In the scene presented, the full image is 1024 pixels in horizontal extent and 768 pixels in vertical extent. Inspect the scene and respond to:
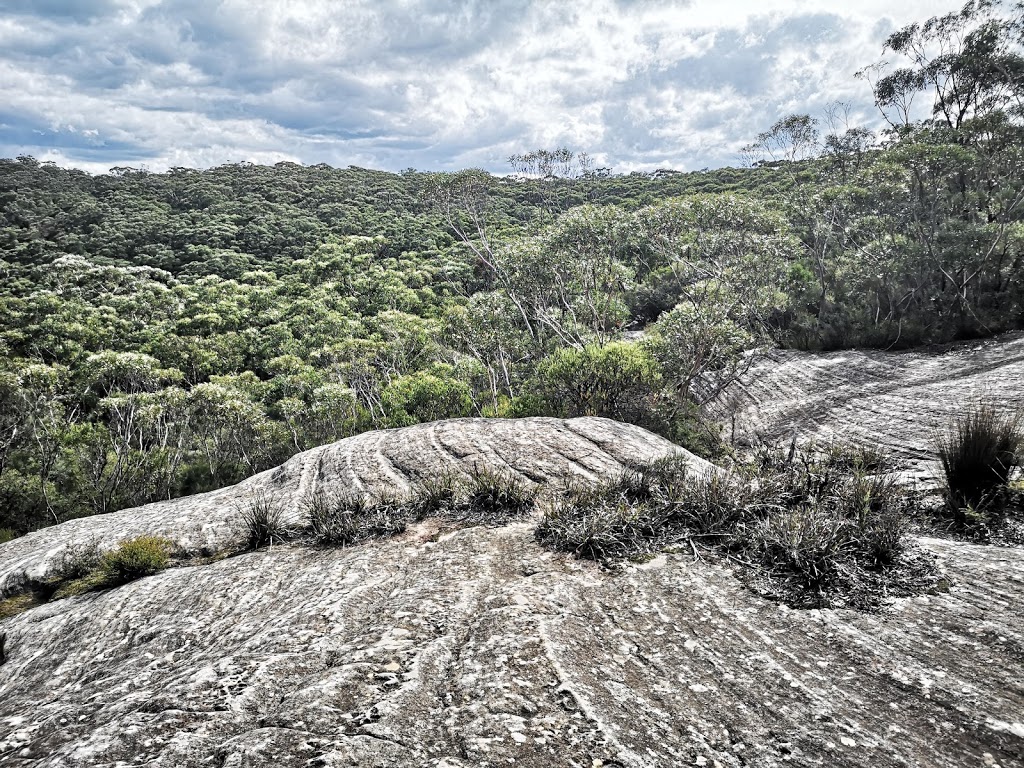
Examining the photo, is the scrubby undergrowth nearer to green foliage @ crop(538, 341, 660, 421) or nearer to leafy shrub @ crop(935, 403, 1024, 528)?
leafy shrub @ crop(935, 403, 1024, 528)

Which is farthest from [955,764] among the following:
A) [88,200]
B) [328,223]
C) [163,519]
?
[88,200]

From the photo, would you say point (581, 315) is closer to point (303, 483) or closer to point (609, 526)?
point (303, 483)

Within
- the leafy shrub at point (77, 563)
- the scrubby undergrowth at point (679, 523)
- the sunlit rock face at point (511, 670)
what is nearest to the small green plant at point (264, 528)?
the scrubby undergrowth at point (679, 523)

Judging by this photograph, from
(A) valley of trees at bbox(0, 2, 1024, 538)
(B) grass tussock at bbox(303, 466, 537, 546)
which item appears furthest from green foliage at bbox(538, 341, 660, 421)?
(B) grass tussock at bbox(303, 466, 537, 546)

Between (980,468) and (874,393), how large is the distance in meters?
10.7

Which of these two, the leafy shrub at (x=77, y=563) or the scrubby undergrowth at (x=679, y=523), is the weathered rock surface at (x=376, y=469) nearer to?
the leafy shrub at (x=77, y=563)

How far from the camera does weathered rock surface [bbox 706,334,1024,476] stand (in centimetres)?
1225

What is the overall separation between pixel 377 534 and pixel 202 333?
42699 mm

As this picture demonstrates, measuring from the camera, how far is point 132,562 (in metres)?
7.20

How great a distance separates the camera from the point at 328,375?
30.5 metres

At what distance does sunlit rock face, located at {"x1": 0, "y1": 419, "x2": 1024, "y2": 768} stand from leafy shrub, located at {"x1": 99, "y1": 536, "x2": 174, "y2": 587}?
2.46 feet

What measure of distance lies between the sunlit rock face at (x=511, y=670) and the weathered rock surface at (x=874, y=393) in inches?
286

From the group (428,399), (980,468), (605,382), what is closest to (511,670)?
(980,468)

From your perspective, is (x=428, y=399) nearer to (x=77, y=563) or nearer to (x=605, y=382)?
(x=605, y=382)
